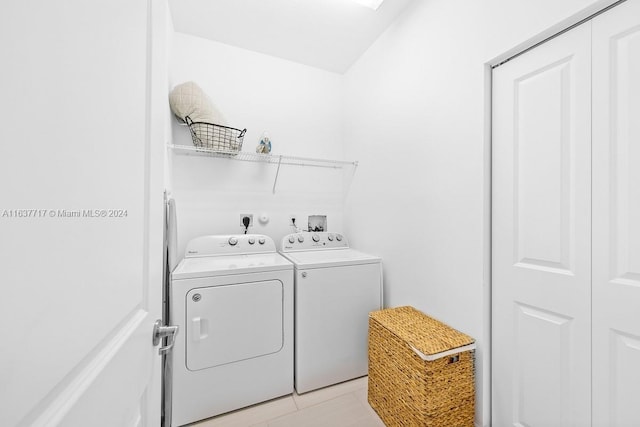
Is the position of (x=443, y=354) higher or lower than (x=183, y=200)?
lower

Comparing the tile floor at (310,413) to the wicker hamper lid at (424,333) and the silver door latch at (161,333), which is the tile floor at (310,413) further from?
the silver door latch at (161,333)

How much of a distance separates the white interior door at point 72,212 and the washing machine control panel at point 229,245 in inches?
59.7

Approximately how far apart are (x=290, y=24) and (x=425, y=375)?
2663 millimetres

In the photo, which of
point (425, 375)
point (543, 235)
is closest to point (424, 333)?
point (425, 375)

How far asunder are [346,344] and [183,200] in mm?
1812

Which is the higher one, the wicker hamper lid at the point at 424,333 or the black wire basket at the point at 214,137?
the black wire basket at the point at 214,137

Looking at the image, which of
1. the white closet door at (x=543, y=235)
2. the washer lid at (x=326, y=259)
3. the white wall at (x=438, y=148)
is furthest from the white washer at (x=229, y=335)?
the white closet door at (x=543, y=235)

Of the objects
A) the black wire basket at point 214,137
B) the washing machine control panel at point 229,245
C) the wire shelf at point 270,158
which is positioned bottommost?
the washing machine control panel at point 229,245

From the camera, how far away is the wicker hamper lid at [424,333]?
133 cm

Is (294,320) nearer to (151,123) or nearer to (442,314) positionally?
(442,314)

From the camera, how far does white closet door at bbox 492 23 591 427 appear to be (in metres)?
1.08

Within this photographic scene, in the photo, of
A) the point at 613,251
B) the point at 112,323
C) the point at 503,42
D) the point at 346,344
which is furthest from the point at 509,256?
the point at 112,323

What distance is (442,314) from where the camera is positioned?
5.35 ft

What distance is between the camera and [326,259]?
6.62 ft
